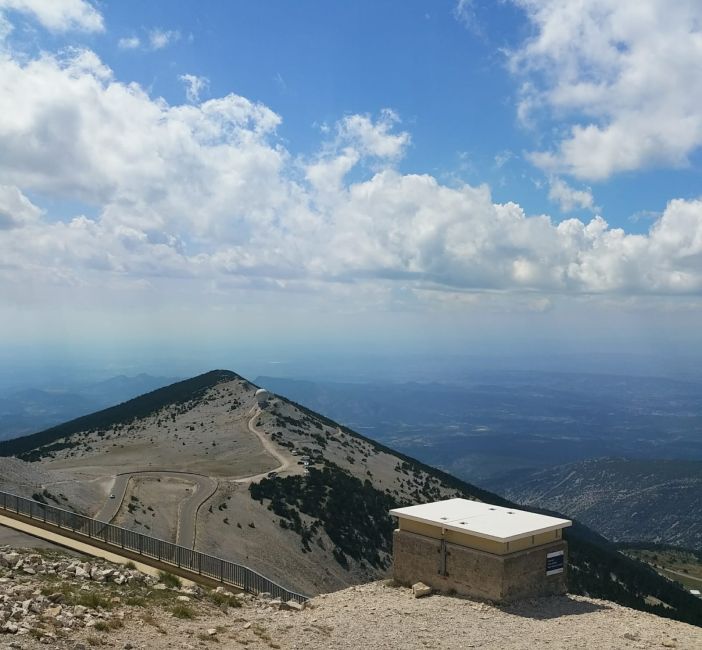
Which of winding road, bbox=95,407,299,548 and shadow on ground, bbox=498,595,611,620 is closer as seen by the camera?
shadow on ground, bbox=498,595,611,620

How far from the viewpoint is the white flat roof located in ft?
57.8

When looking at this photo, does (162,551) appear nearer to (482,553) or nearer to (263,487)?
(482,553)

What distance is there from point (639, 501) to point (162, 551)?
16553 cm

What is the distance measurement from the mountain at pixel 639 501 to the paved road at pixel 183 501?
12070 cm

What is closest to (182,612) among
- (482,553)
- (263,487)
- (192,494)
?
(482,553)

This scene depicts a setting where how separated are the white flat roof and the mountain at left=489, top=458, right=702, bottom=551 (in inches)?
5265

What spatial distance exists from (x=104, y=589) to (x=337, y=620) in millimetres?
5205

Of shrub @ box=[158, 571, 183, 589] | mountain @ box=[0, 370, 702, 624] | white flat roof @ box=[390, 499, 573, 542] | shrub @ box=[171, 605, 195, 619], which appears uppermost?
white flat roof @ box=[390, 499, 573, 542]

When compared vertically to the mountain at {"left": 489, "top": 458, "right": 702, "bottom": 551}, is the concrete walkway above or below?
above

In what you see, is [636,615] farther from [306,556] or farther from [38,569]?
[306,556]

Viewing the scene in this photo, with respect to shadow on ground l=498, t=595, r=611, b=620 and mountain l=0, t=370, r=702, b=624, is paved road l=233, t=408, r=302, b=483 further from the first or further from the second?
shadow on ground l=498, t=595, r=611, b=620

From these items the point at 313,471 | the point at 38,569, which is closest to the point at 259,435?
the point at 313,471

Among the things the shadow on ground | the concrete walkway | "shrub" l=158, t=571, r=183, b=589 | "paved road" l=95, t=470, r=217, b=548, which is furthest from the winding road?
the shadow on ground

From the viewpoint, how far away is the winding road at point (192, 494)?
Result: 32.8 m
